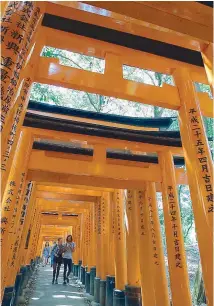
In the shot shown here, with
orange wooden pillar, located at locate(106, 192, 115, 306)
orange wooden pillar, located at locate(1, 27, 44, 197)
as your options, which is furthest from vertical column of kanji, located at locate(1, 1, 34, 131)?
orange wooden pillar, located at locate(106, 192, 115, 306)

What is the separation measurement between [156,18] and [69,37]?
103 centimetres

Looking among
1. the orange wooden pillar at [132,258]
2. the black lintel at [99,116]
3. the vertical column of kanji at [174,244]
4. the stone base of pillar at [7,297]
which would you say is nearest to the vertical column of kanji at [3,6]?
the black lintel at [99,116]

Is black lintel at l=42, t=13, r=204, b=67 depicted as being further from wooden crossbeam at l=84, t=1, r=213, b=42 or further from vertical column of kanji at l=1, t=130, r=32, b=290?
vertical column of kanji at l=1, t=130, r=32, b=290

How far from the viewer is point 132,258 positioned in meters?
5.62

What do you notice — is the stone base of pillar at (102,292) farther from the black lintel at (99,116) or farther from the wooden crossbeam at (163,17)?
the wooden crossbeam at (163,17)

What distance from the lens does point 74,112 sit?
4797mm

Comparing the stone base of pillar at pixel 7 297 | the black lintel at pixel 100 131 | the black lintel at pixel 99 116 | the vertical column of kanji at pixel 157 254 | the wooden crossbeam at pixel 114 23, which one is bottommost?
the stone base of pillar at pixel 7 297

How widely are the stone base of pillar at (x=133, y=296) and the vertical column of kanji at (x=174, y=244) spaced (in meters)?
1.59

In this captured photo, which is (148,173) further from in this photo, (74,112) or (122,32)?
(122,32)

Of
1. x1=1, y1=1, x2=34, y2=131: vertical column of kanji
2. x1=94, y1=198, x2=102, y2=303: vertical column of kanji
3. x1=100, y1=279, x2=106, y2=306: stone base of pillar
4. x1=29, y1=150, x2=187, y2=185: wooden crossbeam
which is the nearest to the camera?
x1=1, y1=1, x2=34, y2=131: vertical column of kanji

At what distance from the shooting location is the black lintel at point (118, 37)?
2.88 metres

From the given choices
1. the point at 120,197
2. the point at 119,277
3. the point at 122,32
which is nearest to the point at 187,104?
the point at 122,32

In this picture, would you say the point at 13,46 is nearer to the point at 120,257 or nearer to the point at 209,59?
the point at 209,59

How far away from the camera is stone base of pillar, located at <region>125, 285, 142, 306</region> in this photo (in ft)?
17.2
